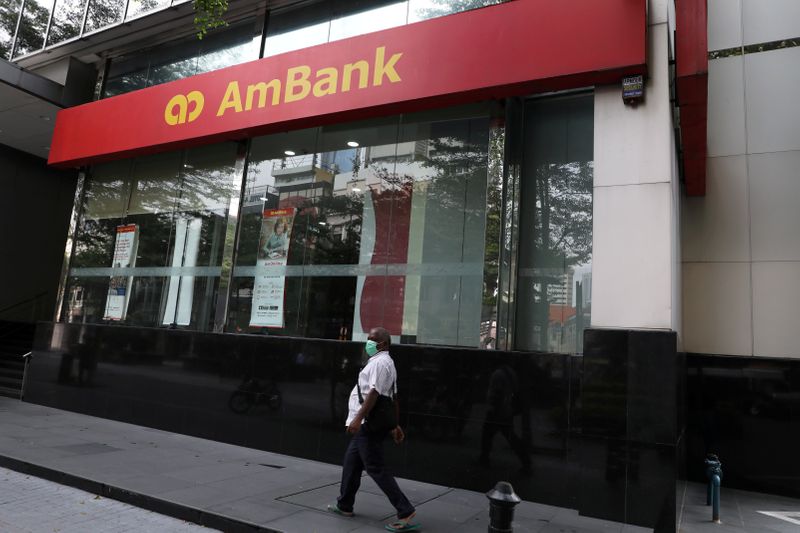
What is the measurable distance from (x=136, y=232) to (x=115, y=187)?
1.47 meters

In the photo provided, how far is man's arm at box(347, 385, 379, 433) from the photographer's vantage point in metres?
5.15

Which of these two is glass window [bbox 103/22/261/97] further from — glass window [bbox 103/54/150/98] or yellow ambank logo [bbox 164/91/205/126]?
yellow ambank logo [bbox 164/91/205/126]

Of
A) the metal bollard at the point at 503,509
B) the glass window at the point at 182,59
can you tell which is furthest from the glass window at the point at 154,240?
the metal bollard at the point at 503,509

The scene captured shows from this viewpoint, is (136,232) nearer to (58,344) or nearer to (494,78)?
(58,344)

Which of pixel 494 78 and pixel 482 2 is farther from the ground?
pixel 482 2

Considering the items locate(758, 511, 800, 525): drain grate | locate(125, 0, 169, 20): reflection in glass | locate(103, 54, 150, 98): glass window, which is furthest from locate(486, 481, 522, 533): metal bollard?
locate(103, 54, 150, 98): glass window

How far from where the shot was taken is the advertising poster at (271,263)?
9.49 metres

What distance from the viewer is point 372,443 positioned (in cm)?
522

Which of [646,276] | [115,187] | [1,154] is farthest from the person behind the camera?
[1,154]

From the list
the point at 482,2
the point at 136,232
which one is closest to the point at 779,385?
the point at 482,2

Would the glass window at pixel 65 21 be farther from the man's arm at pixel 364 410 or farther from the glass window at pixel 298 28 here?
the man's arm at pixel 364 410

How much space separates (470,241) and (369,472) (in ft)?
12.8

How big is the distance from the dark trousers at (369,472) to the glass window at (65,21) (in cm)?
1239

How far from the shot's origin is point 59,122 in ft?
40.2
